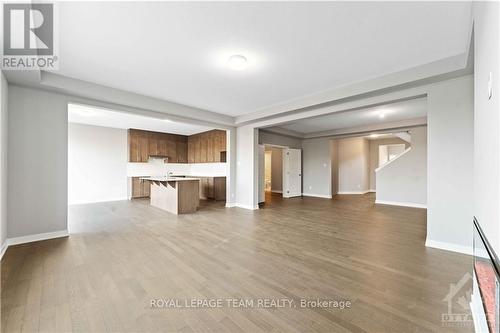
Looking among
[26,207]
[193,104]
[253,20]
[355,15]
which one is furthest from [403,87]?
[26,207]

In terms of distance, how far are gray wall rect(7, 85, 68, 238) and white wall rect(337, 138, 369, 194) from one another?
9828mm

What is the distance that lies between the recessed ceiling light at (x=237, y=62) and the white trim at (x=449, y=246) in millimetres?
3783

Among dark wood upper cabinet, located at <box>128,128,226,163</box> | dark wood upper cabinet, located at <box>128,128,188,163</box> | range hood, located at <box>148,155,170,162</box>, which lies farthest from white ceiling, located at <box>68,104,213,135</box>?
range hood, located at <box>148,155,170,162</box>

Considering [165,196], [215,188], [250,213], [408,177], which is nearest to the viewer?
[250,213]

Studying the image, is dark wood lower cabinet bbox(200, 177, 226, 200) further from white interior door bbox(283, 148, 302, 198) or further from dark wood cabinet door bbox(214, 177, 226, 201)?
white interior door bbox(283, 148, 302, 198)

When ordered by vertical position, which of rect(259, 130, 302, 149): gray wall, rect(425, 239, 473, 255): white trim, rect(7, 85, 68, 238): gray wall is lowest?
rect(425, 239, 473, 255): white trim

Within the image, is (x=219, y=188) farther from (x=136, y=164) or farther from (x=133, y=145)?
(x=133, y=145)

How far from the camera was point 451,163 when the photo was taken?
2951 millimetres

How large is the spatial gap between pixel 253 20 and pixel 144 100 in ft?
9.94

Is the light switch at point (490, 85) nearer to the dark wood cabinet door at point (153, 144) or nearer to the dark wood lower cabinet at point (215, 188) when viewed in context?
the dark wood lower cabinet at point (215, 188)

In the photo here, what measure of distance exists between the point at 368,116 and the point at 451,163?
10.6 feet

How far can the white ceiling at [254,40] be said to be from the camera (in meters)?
1.94

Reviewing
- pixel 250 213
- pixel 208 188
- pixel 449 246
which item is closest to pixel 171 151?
pixel 208 188

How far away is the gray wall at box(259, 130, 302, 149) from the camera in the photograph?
7230mm
